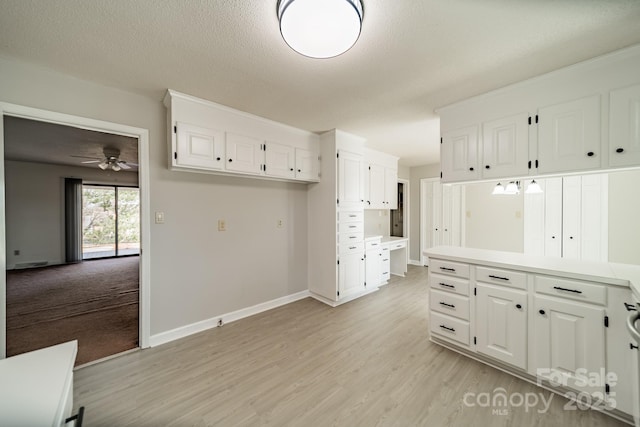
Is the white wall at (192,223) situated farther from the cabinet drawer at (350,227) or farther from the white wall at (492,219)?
the white wall at (492,219)

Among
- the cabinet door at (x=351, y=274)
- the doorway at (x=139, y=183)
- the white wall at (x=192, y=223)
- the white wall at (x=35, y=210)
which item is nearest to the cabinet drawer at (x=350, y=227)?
the cabinet door at (x=351, y=274)

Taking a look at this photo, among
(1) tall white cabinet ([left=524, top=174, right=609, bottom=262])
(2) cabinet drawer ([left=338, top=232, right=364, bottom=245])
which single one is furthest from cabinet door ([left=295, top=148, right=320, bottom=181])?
(1) tall white cabinet ([left=524, top=174, right=609, bottom=262])

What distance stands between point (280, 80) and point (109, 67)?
1.34 m

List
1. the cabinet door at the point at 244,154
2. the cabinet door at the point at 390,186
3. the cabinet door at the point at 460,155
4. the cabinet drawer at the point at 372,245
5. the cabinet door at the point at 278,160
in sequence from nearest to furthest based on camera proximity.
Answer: the cabinet door at the point at 460,155 → the cabinet door at the point at 244,154 → the cabinet door at the point at 278,160 → the cabinet drawer at the point at 372,245 → the cabinet door at the point at 390,186

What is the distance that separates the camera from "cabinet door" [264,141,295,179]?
Answer: 2.94 m

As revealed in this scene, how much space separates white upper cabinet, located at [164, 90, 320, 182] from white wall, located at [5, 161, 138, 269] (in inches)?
241

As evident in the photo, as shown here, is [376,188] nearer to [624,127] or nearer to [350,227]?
[350,227]

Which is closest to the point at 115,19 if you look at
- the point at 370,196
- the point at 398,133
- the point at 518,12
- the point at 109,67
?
the point at 109,67

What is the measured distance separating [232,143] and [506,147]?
2.75 meters

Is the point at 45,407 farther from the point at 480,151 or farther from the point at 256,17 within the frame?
the point at 480,151

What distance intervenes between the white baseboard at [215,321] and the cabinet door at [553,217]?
13.1 feet

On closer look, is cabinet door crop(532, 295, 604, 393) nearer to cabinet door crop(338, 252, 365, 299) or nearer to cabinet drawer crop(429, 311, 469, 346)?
cabinet drawer crop(429, 311, 469, 346)

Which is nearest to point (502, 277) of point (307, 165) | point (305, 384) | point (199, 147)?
point (305, 384)

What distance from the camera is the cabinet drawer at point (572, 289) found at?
1.59m
